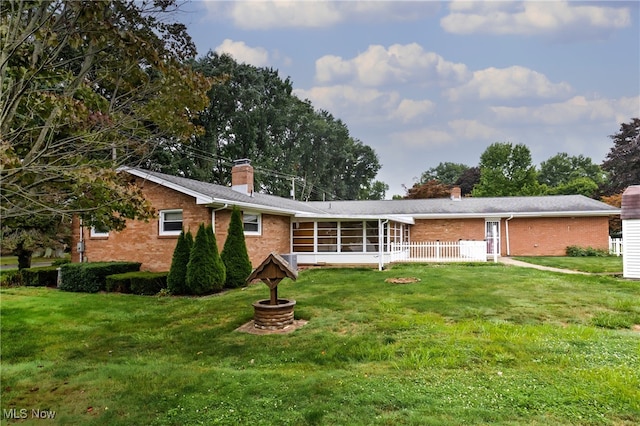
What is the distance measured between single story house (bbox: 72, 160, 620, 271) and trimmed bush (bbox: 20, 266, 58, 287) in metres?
0.85

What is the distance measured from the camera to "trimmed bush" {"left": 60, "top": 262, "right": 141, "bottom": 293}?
11.8m

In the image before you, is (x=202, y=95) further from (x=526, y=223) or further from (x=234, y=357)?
(x=526, y=223)

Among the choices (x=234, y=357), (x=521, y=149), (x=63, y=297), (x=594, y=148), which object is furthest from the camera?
(x=594, y=148)

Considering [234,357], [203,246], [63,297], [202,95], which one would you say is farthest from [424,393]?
[63,297]

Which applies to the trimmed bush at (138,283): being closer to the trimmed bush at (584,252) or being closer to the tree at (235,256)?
the tree at (235,256)

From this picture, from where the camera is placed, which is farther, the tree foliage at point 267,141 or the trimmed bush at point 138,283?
the tree foliage at point 267,141

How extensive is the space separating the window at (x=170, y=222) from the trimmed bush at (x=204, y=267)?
2395 mm

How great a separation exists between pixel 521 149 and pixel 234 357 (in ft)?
138

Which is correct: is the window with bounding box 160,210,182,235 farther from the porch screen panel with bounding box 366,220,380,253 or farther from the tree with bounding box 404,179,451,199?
the tree with bounding box 404,179,451,199

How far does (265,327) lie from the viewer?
22.2 ft

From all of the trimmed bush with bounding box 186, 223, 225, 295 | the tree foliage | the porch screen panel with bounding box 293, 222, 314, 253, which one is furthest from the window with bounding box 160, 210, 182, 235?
the tree foliage

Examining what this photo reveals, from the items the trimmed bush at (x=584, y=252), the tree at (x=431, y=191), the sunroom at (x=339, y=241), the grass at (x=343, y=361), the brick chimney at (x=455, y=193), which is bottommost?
the grass at (x=343, y=361)

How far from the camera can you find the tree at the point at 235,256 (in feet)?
38.7

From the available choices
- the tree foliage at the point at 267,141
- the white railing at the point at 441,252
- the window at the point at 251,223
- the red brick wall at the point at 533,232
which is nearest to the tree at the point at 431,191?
the tree foliage at the point at 267,141
